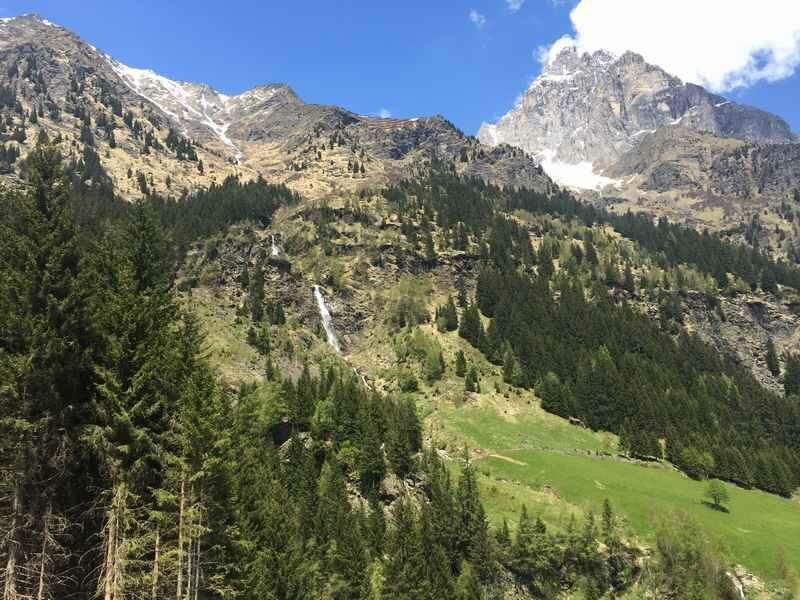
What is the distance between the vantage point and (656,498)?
242 feet

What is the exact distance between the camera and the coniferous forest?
24.4 metres

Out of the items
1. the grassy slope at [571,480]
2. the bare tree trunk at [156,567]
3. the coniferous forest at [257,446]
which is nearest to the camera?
the coniferous forest at [257,446]

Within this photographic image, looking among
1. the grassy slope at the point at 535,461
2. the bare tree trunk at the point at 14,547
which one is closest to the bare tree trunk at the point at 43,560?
the bare tree trunk at the point at 14,547

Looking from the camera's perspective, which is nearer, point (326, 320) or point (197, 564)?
point (197, 564)

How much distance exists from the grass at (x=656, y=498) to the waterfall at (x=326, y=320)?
5700cm

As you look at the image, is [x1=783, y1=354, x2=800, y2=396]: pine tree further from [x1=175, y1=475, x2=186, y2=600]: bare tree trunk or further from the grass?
[x1=175, y1=475, x2=186, y2=600]: bare tree trunk

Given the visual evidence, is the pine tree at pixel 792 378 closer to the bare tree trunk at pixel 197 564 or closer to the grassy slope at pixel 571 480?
the grassy slope at pixel 571 480

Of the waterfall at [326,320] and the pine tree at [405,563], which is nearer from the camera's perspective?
the pine tree at [405,563]

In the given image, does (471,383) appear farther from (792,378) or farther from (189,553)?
(792,378)

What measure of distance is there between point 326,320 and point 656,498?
85.6 metres

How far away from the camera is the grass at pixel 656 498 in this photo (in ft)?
208

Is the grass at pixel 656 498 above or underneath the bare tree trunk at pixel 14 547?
underneath

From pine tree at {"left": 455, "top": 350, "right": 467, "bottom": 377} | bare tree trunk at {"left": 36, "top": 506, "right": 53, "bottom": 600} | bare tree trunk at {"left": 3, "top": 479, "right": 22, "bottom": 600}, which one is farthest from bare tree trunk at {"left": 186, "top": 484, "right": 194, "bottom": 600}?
pine tree at {"left": 455, "top": 350, "right": 467, "bottom": 377}

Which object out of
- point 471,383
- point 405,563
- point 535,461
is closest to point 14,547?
point 405,563
